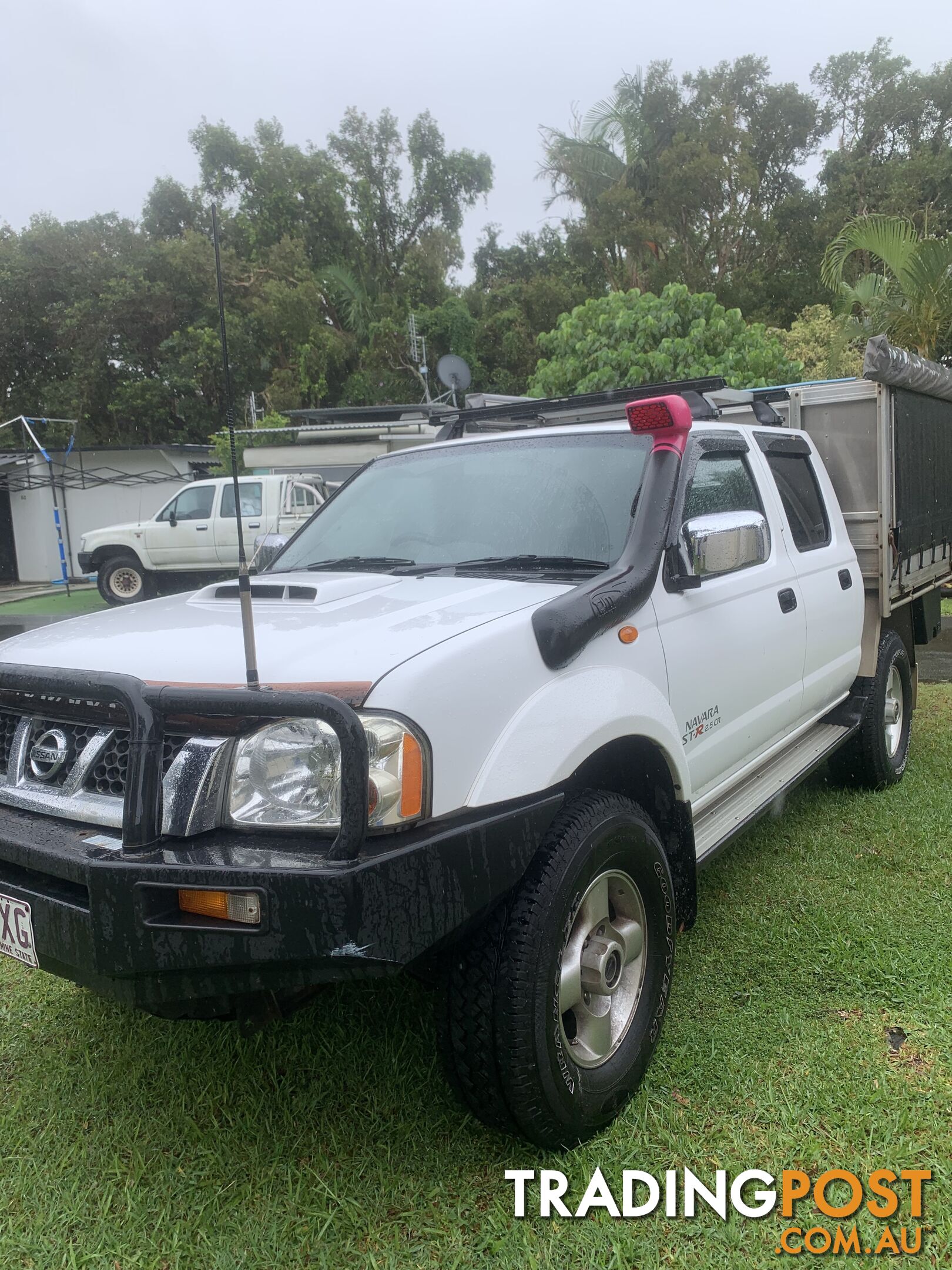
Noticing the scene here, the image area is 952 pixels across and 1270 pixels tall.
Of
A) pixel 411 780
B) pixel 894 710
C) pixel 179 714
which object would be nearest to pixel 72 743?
pixel 179 714

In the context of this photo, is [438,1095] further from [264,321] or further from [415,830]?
[264,321]

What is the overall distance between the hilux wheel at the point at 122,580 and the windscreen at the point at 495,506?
12.4 m

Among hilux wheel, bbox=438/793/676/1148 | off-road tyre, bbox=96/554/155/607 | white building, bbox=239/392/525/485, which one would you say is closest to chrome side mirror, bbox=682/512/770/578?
hilux wheel, bbox=438/793/676/1148

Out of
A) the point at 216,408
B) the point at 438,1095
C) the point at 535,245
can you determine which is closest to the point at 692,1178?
the point at 438,1095

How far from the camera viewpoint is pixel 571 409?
419 centimetres

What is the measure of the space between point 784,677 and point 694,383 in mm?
1194

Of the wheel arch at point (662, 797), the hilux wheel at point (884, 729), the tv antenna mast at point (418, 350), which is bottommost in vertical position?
the hilux wheel at point (884, 729)

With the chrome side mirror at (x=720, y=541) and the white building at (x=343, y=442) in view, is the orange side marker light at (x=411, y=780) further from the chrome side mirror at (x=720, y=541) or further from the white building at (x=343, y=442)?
the white building at (x=343, y=442)

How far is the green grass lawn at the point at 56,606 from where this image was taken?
14.9 meters

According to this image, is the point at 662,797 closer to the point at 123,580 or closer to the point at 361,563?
the point at 361,563

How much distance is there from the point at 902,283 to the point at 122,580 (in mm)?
11974

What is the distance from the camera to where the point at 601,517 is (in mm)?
2959

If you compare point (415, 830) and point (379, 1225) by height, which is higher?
point (415, 830)


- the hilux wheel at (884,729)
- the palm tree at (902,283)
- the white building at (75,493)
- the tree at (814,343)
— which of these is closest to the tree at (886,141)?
the tree at (814,343)
